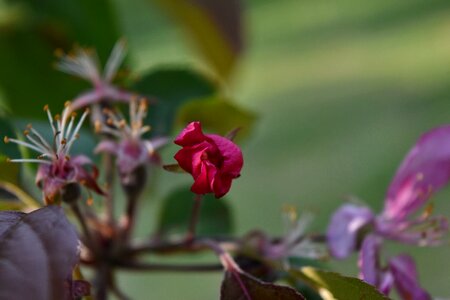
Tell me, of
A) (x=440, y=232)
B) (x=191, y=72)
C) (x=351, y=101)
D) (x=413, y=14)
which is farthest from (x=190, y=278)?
(x=413, y=14)

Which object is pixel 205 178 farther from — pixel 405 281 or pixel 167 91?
pixel 167 91

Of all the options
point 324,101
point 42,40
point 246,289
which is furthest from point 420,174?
point 324,101

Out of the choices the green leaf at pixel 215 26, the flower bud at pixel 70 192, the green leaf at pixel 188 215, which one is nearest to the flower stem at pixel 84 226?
the flower bud at pixel 70 192

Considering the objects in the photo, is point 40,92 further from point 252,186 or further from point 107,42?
point 252,186

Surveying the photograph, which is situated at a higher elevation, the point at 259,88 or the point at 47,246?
the point at 259,88

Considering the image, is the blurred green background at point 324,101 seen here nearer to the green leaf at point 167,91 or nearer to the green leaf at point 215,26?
the green leaf at point 215,26

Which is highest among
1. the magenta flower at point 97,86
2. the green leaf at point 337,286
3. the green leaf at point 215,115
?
the magenta flower at point 97,86
